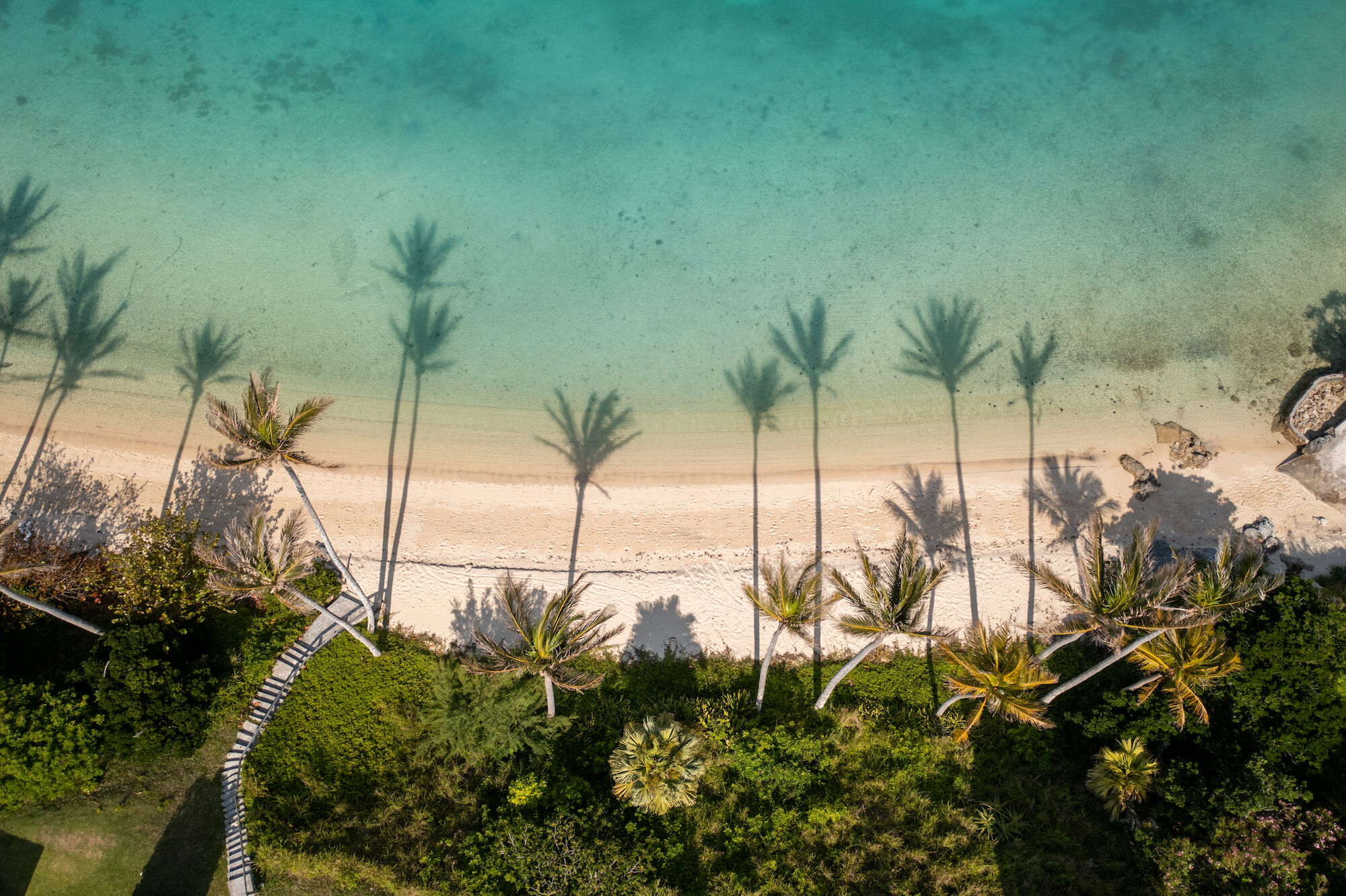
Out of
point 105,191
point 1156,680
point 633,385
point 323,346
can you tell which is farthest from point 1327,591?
point 105,191

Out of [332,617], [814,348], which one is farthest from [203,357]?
[814,348]

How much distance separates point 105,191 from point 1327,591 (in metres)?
41.5

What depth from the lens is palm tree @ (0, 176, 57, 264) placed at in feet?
86.7

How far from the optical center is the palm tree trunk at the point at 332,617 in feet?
58.0

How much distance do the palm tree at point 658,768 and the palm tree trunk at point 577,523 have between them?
18.1 feet

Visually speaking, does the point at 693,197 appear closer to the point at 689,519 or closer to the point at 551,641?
the point at 689,519

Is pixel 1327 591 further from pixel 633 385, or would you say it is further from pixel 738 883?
pixel 633 385

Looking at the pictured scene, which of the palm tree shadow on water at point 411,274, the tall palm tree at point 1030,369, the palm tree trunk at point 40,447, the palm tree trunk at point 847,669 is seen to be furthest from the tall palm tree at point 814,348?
the palm tree trunk at point 40,447

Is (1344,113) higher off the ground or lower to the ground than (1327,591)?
higher

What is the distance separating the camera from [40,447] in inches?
913

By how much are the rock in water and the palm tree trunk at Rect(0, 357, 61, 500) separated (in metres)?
34.3

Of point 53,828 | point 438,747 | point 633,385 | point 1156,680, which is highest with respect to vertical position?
point 633,385

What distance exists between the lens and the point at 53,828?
18.0 meters

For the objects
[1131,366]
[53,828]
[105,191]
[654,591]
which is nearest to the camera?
[53,828]
